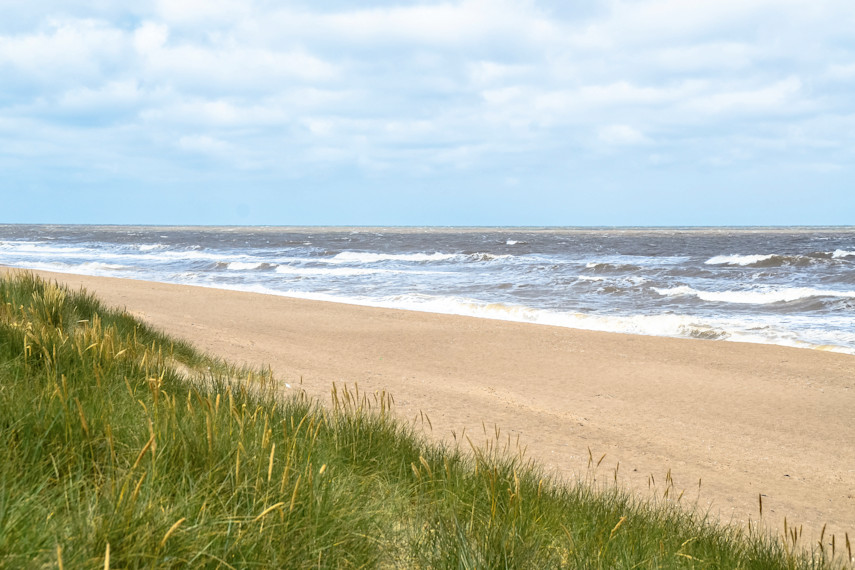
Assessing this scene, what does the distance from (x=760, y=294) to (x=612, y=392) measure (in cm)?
1211

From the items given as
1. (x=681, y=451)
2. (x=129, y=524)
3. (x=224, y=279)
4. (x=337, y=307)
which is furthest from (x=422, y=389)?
(x=224, y=279)

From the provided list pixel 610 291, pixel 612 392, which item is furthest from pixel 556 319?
pixel 612 392

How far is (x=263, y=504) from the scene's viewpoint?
6.79 feet

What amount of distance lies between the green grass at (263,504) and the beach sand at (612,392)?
109 centimetres

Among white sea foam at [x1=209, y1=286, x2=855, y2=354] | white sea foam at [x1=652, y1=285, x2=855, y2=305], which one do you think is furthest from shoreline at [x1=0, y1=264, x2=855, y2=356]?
white sea foam at [x1=652, y1=285, x2=855, y2=305]

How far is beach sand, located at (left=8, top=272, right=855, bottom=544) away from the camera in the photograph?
512 cm

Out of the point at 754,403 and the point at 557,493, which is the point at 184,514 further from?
the point at 754,403

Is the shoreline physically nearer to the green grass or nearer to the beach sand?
the beach sand

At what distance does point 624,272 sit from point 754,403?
18.3 m

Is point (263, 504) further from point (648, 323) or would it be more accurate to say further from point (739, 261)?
point (739, 261)

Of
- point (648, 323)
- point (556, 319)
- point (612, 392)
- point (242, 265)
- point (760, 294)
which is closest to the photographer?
point (612, 392)

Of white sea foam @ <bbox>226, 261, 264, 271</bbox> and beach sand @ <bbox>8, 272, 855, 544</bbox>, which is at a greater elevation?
white sea foam @ <bbox>226, 261, 264, 271</bbox>

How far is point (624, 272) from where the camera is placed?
2523cm

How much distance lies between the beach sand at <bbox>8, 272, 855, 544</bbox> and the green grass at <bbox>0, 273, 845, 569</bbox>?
1086 mm
